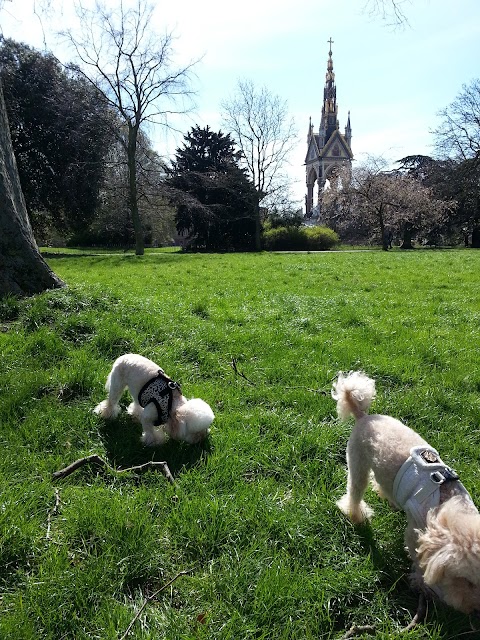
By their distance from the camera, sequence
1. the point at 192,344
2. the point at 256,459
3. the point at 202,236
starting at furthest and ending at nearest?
the point at 202,236
the point at 192,344
the point at 256,459

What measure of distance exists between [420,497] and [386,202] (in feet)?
123

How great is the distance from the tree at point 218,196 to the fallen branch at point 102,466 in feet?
105

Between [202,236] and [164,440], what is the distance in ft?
112

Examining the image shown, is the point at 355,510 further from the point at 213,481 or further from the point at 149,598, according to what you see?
the point at 149,598

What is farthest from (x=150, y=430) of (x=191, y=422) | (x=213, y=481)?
(x=213, y=481)

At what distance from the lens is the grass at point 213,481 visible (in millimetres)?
1936

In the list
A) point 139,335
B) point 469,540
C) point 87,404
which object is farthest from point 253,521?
point 139,335

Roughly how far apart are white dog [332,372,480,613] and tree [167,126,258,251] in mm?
32326

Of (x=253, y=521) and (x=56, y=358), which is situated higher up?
(x=56, y=358)

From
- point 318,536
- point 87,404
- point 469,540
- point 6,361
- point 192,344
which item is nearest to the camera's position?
point 469,540

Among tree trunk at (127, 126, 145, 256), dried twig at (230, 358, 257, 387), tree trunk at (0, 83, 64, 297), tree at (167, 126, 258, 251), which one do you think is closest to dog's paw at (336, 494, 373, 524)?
dried twig at (230, 358, 257, 387)

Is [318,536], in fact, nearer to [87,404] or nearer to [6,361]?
[87,404]

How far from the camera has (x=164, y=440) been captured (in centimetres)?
329

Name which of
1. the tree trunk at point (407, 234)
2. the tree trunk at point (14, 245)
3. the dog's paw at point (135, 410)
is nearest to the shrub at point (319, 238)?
the tree trunk at point (407, 234)
